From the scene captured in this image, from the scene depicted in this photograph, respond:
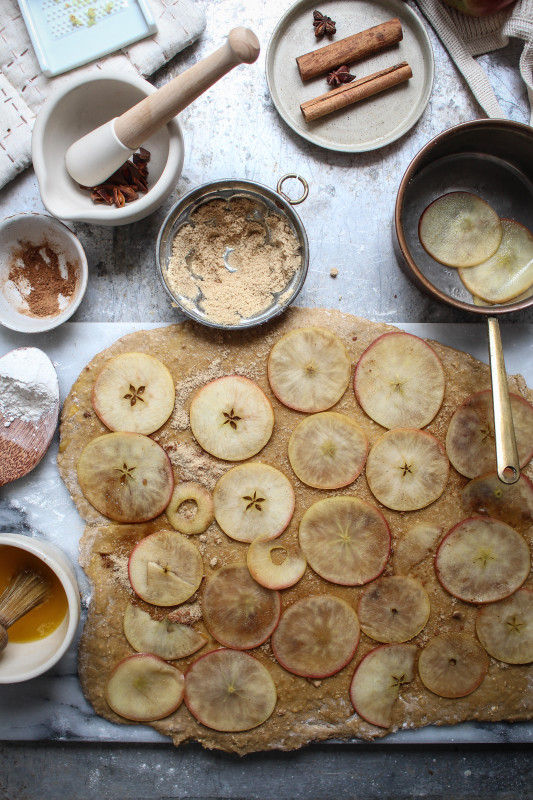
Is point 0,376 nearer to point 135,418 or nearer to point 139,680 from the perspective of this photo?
point 135,418

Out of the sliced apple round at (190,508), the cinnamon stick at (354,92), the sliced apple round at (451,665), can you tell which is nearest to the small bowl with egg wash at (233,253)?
the cinnamon stick at (354,92)

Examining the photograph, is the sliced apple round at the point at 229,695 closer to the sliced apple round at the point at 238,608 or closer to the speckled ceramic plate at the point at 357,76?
the sliced apple round at the point at 238,608

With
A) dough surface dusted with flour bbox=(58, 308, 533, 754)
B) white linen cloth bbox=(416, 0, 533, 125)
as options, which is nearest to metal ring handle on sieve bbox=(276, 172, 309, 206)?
dough surface dusted with flour bbox=(58, 308, 533, 754)

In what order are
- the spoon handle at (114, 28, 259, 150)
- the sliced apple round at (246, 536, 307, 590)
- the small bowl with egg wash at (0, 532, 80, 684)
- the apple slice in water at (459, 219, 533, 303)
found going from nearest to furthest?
the spoon handle at (114, 28, 259, 150), the small bowl with egg wash at (0, 532, 80, 684), the sliced apple round at (246, 536, 307, 590), the apple slice in water at (459, 219, 533, 303)

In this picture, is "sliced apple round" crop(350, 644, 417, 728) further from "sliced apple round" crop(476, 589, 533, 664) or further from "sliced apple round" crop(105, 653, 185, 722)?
"sliced apple round" crop(105, 653, 185, 722)

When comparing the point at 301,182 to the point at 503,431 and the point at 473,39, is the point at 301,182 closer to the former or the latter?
the point at 473,39
